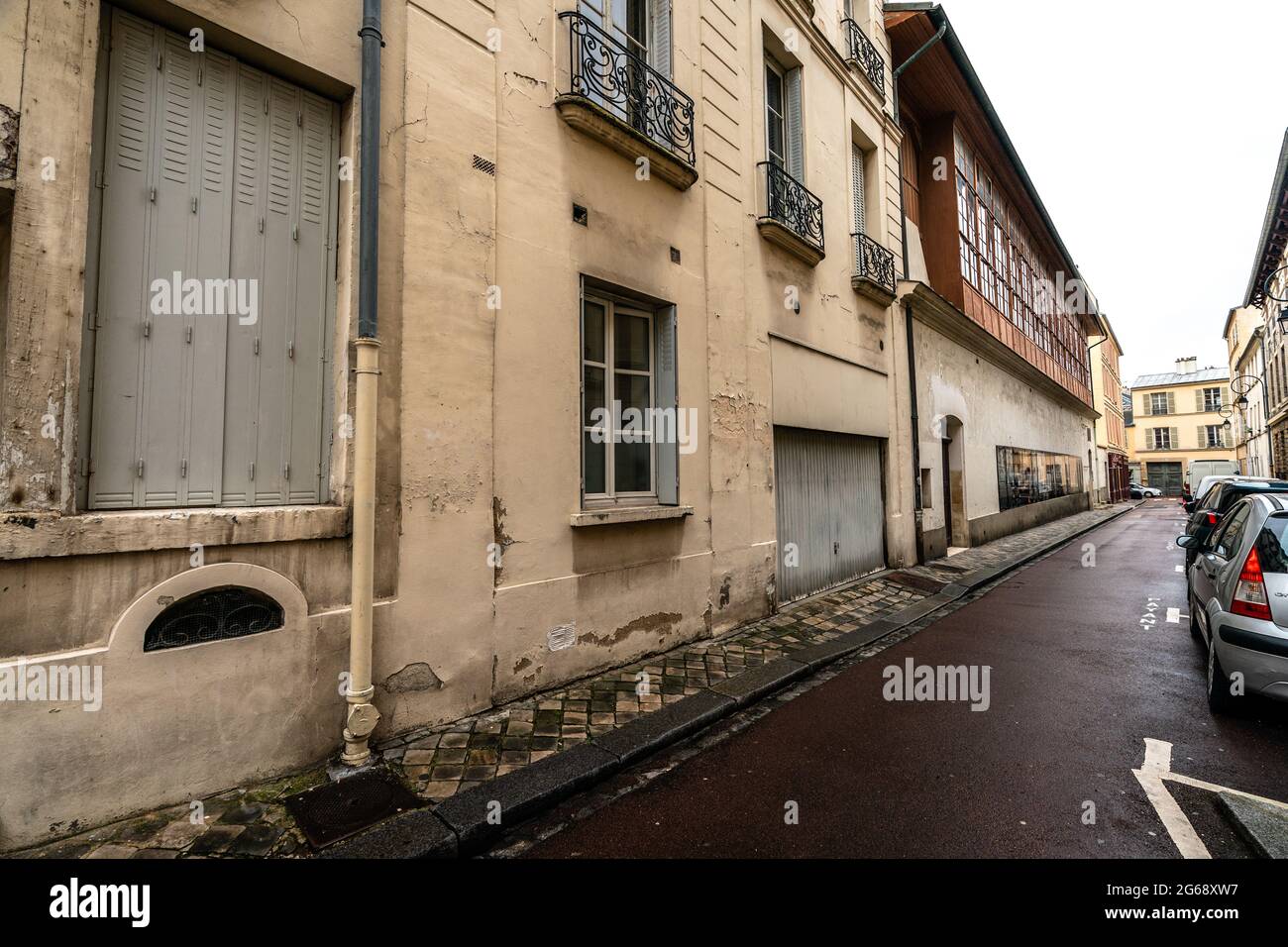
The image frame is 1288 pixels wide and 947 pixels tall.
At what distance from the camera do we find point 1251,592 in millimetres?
3783

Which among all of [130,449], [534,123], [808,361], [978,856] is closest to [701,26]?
[534,123]

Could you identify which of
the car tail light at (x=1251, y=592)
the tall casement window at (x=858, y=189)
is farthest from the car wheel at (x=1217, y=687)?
the tall casement window at (x=858, y=189)

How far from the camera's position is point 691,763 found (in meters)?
3.60

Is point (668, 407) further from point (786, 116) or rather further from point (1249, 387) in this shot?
point (1249, 387)

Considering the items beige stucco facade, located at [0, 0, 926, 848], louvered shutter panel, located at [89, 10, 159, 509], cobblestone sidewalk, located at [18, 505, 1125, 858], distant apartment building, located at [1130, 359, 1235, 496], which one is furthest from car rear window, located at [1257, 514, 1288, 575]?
distant apartment building, located at [1130, 359, 1235, 496]

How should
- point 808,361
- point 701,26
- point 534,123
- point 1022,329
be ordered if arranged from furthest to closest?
point 1022,329 → point 808,361 → point 701,26 → point 534,123

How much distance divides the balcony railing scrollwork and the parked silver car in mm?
5623

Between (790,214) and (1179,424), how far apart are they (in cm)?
6788

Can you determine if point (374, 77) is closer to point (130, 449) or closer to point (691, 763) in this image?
point (130, 449)

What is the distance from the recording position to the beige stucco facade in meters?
2.66

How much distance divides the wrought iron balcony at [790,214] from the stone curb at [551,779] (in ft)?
16.7

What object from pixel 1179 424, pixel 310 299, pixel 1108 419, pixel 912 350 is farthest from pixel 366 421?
pixel 1179 424

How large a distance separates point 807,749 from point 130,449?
14.1ft

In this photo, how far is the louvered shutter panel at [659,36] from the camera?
20.0ft
